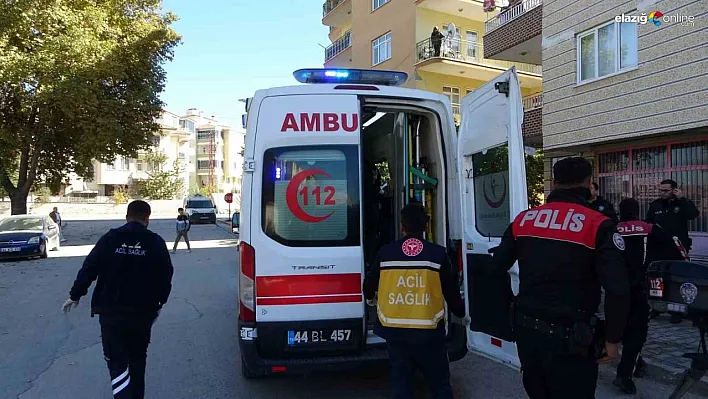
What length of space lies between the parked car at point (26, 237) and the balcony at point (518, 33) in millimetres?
14588

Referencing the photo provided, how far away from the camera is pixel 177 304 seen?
901 cm

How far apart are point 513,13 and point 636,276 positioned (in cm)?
1209

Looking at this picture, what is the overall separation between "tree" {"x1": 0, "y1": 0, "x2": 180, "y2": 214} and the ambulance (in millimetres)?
17268

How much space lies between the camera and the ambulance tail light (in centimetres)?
400

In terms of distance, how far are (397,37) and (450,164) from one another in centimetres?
2097

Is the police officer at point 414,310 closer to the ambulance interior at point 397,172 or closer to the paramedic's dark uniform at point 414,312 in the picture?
the paramedic's dark uniform at point 414,312

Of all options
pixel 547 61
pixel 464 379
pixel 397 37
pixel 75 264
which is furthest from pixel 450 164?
pixel 397 37

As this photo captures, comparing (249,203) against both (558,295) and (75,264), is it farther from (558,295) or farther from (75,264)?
(75,264)

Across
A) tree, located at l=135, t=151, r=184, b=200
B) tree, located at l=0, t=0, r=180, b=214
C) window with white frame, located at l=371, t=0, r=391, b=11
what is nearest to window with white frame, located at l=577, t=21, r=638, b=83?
window with white frame, located at l=371, t=0, r=391, b=11

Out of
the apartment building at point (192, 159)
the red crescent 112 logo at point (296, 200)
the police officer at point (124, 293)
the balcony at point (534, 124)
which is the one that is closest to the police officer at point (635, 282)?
the red crescent 112 logo at point (296, 200)

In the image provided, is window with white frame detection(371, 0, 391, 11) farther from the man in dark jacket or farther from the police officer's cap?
the police officer's cap

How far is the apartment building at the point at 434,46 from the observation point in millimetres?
22172

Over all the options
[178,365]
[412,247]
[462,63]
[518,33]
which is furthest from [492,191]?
[462,63]

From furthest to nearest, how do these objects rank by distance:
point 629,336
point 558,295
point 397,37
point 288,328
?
1. point 397,37
2. point 629,336
3. point 288,328
4. point 558,295
